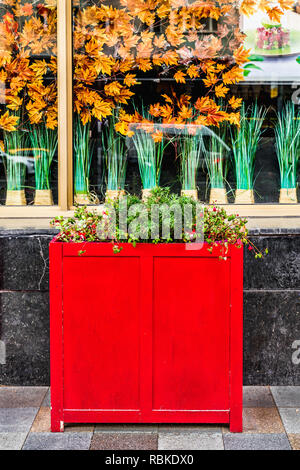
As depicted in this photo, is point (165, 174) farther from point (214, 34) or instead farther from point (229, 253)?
point (229, 253)

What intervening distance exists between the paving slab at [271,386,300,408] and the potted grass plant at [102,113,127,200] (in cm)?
207

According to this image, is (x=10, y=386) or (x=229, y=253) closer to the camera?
(x=229, y=253)

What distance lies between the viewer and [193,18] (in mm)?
5062

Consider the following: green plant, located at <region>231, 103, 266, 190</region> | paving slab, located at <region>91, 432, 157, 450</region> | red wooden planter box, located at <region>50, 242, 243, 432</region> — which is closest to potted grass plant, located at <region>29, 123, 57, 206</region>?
red wooden planter box, located at <region>50, 242, 243, 432</region>

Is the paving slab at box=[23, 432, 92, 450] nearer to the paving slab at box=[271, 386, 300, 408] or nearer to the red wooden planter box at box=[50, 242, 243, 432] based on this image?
the red wooden planter box at box=[50, 242, 243, 432]

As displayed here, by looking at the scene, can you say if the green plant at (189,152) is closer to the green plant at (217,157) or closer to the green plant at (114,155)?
the green plant at (217,157)

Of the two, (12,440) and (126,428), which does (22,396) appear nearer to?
(12,440)

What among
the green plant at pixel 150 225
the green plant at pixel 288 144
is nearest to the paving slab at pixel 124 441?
the green plant at pixel 150 225

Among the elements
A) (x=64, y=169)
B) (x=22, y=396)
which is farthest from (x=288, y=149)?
(x=22, y=396)

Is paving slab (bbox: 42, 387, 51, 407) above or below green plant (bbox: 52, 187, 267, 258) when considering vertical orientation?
below

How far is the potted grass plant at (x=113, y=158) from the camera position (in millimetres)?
5180

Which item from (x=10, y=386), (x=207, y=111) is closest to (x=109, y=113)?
(x=207, y=111)

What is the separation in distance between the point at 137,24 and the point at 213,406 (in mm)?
3172

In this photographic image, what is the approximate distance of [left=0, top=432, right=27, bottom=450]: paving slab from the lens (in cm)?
370
